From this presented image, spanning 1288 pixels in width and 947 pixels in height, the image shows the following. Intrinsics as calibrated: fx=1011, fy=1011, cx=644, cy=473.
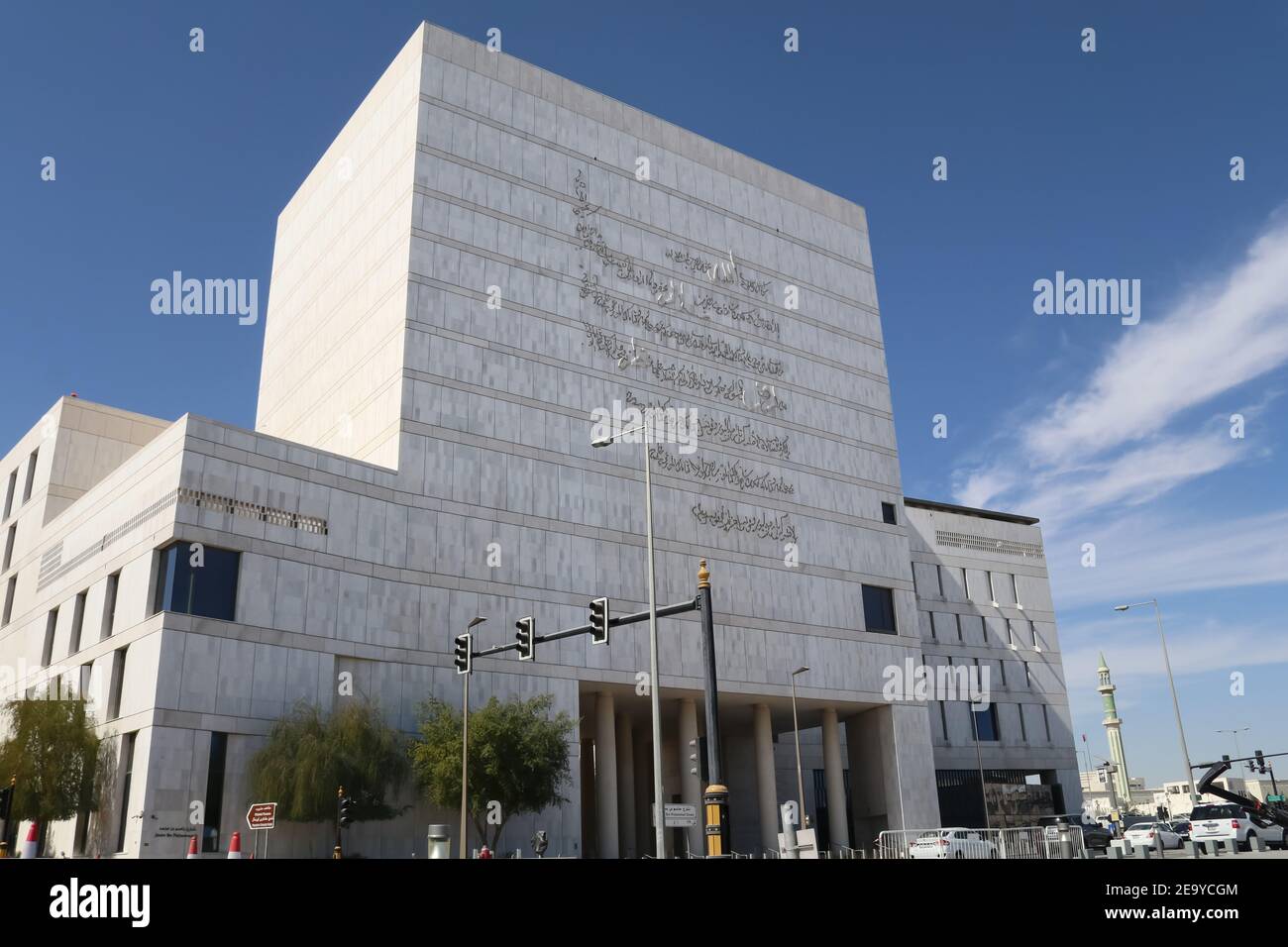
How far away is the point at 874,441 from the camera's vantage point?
59.6 meters

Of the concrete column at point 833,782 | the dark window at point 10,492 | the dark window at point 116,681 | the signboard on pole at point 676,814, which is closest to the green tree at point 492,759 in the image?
the dark window at point 116,681

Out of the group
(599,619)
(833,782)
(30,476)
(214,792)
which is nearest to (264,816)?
(214,792)

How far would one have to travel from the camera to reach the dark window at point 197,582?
1355 inches

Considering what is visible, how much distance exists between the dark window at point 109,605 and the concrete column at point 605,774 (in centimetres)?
2021

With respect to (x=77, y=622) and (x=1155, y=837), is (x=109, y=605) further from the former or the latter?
(x=1155, y=837)

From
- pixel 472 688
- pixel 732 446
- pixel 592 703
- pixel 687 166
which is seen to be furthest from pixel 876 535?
pixel 472 688

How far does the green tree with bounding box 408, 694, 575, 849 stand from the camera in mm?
35719

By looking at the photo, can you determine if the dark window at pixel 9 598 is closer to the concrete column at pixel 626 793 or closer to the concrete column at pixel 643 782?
the concrete column at pixel 626 793

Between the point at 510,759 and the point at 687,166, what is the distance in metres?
35.0

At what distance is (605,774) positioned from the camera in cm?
4566

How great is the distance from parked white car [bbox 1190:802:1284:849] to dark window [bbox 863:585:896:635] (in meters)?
21.5

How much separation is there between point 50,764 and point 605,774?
72.1 ft
